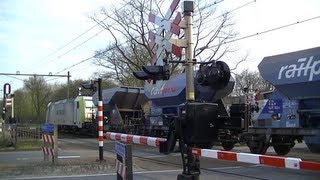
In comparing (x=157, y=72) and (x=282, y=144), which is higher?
(x=157, y=72)

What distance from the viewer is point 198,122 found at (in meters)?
8.43

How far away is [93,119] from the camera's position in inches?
1457

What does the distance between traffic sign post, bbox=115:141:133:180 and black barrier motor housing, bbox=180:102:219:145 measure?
1054 millimetres

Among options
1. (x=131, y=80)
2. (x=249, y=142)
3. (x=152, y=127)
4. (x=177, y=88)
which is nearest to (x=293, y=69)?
(x=249, y=142)

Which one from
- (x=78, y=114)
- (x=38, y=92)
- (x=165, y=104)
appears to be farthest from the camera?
(x=38, y=92)

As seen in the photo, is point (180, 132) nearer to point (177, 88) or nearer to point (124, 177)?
point (124, 177)

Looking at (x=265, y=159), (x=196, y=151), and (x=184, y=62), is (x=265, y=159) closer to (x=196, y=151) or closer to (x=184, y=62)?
(x=196, y=151)

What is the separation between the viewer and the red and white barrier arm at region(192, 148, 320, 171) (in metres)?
7.04

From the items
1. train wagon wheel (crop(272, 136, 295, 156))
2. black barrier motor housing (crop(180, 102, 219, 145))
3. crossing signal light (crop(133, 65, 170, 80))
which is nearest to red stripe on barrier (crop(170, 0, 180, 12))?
crossing signal light (crop(133, 65, 170, 80))

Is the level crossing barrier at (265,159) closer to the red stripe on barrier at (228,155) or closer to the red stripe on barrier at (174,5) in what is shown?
the red stripe on barrier at (228,155)

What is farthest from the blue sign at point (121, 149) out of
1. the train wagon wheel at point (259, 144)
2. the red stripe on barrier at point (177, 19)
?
the train wagon wheel at point (259, 144)

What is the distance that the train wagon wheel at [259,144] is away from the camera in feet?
60.5

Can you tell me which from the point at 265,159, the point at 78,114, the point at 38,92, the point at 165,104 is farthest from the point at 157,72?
the point at 38,92

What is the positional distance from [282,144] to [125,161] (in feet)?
38.4
